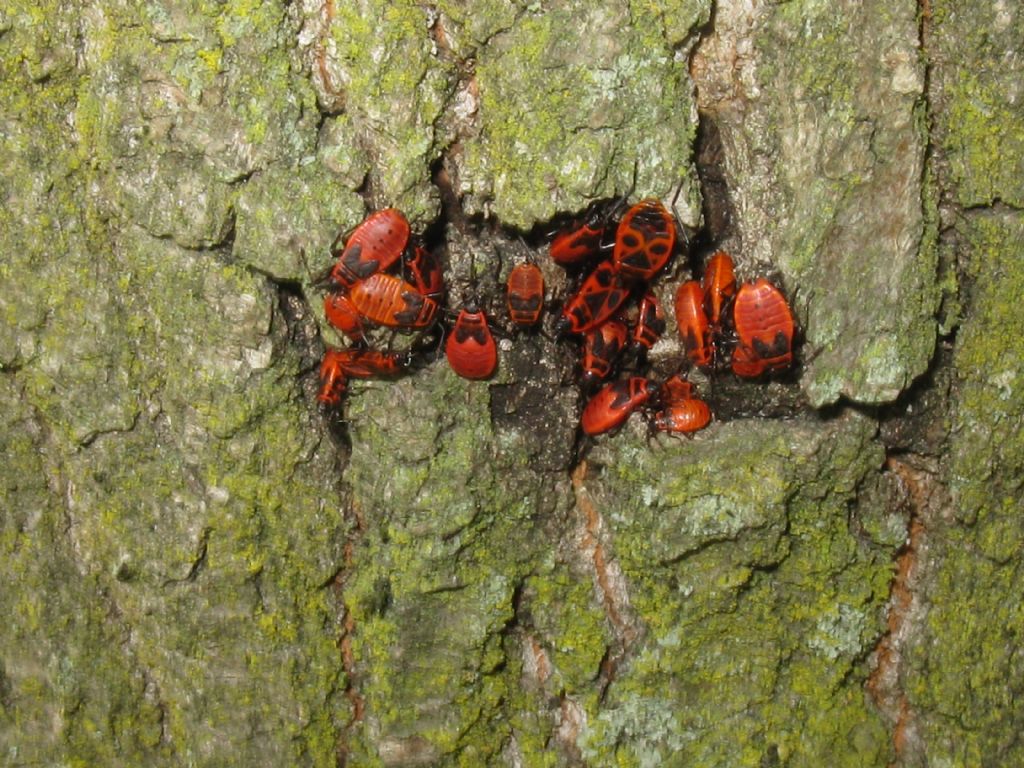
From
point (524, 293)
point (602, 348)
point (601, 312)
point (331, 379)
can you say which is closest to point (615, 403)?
point (602, 348)

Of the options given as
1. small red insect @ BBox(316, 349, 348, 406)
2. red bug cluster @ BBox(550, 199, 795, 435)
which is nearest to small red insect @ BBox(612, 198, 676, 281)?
red bug cluster @ BBox(550, 199, 795, 435)

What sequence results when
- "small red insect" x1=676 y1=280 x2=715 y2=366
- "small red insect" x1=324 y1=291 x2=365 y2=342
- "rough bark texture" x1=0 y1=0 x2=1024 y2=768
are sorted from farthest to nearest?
"small red insect" x1=676 y1=280 x2=715 y2=366
"small red insect" x1=324 y1=291 x2=365 y2=342
"rough bark texture" x1=0 y1=0 x2=1024 y2=768

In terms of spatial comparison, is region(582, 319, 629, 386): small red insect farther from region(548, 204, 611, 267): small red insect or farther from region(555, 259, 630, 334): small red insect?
region(548, 204, 611, 267): small red insect

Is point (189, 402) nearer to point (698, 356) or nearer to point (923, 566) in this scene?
point (698, 356)

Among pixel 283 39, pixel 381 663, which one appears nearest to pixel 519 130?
pixel 283 39

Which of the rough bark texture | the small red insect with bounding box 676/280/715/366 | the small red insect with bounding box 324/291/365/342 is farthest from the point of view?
the small red insect with bounding box 676/280/715/366

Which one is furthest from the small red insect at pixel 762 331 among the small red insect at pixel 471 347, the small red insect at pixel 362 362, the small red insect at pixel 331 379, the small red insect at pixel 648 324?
the small red insect at pixel 331 379

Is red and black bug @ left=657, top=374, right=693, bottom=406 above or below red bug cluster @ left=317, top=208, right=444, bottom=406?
below
